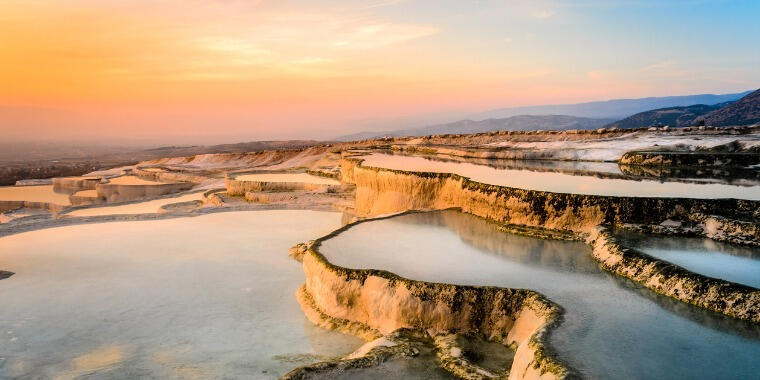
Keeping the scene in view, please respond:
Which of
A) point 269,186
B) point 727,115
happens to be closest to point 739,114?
point 727,115

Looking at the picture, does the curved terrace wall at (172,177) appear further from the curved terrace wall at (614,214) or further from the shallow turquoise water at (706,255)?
the shallow turquoise water at (706,255)

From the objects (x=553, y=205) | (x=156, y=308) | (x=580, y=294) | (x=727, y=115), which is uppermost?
(x=727, y=115)

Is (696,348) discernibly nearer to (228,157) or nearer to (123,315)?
(123,315)

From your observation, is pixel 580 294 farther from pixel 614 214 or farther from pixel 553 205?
pixel 553 205

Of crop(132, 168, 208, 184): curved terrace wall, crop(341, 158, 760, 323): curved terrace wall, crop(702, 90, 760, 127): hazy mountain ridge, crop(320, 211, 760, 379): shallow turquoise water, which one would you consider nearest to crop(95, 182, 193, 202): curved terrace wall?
crop(132, 168, 208, 184): curved terrace wall

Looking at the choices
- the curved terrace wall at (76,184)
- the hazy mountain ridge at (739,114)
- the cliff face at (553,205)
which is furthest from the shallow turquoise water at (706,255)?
the hazy mountain ridge at (739,114)

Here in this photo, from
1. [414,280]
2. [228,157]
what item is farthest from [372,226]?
[228,157]
